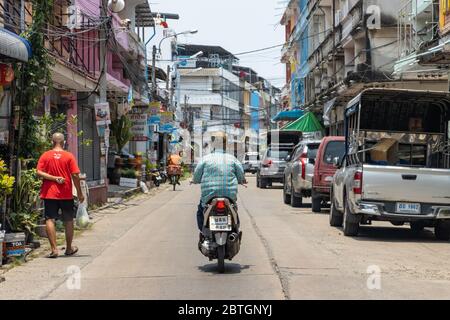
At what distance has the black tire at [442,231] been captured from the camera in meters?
13.3

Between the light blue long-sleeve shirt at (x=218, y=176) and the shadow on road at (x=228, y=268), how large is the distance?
3.01 feet

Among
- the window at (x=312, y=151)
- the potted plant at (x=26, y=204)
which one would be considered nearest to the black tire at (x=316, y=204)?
the window at (x=312, y=151)

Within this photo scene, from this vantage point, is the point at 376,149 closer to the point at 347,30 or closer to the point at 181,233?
the point at 181,233

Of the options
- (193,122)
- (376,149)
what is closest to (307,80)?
(193,122)

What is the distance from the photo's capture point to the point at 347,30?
33625 mm

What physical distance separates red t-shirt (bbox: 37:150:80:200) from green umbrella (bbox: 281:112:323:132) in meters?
30.1

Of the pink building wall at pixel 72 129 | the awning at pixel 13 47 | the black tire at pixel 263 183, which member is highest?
the awning at pixel 13 47

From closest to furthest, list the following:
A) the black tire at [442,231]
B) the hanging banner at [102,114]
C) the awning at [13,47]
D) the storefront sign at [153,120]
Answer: the awning at [13,47] → the black tire at [442,231] → the hanging banner at [102,114] → the storefront sign at [153,120]

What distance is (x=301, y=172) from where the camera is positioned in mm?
20562

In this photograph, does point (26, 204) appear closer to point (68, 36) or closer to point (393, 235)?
point (393, 235)

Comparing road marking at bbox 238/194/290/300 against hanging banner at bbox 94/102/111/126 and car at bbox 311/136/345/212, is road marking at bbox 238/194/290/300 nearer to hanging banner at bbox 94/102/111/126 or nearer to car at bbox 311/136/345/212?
car at bbox 311/136/345/212

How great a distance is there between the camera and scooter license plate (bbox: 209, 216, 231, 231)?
900cm

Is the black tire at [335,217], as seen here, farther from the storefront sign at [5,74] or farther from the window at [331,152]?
the storefront sign at [5,74]

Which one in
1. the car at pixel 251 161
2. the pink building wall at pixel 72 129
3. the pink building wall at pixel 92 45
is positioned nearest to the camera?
the pink building wall at pixel 72 129
